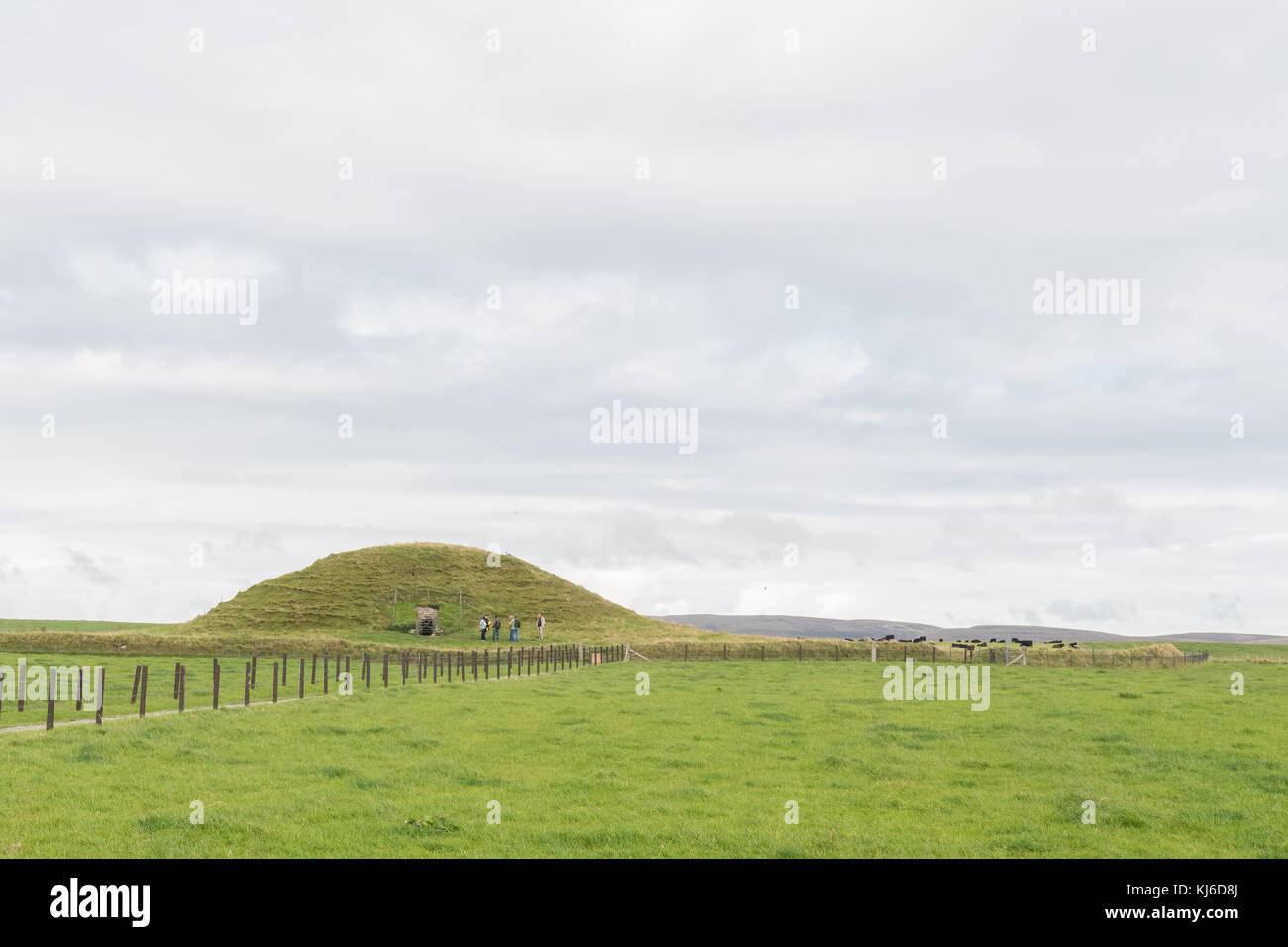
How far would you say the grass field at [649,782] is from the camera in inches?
669

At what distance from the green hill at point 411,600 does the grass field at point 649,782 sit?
2877 inches

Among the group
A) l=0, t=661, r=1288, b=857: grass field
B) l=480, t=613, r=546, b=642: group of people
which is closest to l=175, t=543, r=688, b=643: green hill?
l=480, t=613, r=546, b=642: group of people

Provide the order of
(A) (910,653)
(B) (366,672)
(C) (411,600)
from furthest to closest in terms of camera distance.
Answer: (C) (411,600) < (A) (910,653) < (B) (366,672)

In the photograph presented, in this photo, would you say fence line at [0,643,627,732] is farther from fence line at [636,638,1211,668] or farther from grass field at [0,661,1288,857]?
fence line at [636,638,1211,668]

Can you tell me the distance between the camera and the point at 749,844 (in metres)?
16.8

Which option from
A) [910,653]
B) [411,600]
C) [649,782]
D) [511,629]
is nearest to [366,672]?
[649,782]

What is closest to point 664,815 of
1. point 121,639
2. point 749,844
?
point 749,844

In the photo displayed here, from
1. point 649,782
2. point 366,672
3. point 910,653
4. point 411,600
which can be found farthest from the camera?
point 411,600

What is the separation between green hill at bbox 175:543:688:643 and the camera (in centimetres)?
11238

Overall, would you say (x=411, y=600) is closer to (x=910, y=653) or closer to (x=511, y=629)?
(x=511, y=629)

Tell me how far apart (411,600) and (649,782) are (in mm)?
103278

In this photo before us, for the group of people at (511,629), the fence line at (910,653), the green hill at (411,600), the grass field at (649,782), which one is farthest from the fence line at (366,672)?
the green hill at (411,600)

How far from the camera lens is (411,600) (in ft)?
402
